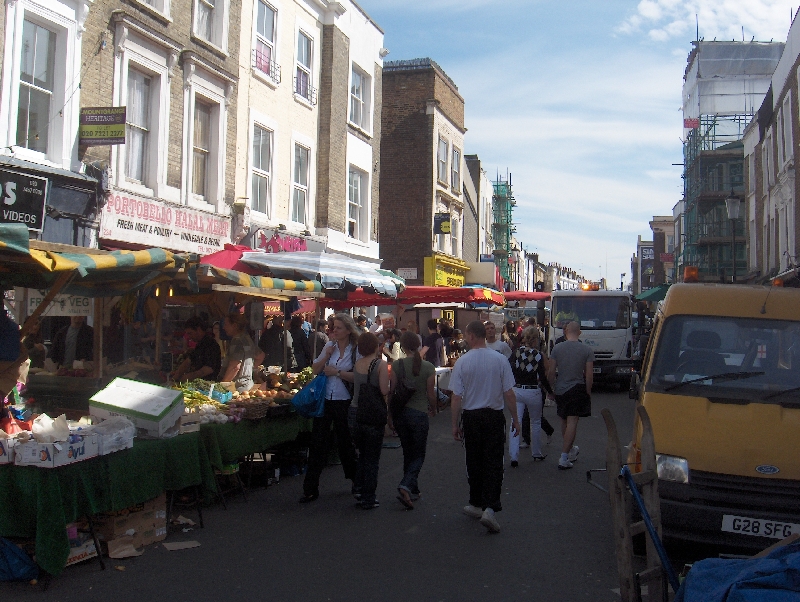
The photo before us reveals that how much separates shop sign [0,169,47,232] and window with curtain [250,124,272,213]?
22.3ft

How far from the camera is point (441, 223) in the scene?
3272 cm

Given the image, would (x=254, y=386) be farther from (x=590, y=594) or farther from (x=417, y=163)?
(x=417, y=163)

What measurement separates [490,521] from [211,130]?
1240 cm

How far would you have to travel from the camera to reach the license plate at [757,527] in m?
5.12

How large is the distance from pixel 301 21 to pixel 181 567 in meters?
17.2

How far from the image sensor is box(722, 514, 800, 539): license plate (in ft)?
16.8

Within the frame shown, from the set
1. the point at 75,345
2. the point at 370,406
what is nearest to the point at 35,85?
A: the point at 75,345

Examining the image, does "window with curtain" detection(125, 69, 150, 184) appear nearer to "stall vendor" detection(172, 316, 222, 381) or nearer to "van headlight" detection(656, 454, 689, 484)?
"stall vendor" detection(172, 316, 222, 381)

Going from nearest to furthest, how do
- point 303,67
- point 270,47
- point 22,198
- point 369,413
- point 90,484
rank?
point 90,484 < point 369,413 < point 22,198 < point 270,47 < point 303,67

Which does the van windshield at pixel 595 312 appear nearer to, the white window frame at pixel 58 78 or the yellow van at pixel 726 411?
the white window frame at pixel 58 78

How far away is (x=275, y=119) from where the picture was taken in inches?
739

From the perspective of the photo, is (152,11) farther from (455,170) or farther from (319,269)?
(455,170)

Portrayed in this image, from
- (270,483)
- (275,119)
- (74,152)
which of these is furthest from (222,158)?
(270,483)

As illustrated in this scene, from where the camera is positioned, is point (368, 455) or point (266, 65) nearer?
point (368, 455)
